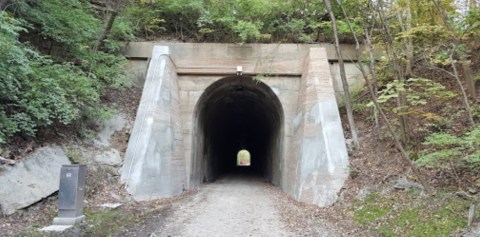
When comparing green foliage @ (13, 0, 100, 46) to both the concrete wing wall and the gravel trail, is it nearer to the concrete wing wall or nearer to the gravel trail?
the gravel trail

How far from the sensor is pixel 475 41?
1112cm

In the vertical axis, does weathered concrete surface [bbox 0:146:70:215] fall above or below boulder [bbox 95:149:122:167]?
below

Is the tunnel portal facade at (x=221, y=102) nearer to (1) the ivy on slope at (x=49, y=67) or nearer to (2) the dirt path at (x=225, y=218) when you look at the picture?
(2) the dirt path at (x=225, y=218)

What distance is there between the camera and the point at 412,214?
6.48m

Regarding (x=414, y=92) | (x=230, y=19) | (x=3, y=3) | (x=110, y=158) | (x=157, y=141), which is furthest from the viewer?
(x=230, y=19)

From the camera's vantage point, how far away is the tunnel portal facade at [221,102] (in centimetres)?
969

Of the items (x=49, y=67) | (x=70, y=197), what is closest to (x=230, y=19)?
(x=49, y=67)

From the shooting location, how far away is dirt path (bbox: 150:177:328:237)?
6.61 metres

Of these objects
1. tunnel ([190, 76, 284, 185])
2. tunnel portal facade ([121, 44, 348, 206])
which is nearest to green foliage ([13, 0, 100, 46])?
tunnel portal facade ([121, 44, 348, 206])

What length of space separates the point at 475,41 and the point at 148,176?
34.3 ft

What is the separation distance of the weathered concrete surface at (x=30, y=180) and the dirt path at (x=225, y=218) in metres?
2.39

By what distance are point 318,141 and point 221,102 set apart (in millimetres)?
7729

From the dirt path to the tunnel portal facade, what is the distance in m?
1.21

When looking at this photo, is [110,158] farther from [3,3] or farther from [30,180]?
[3,3]
